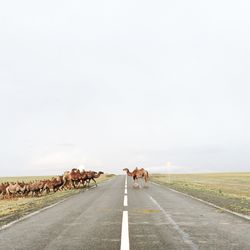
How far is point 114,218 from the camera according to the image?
1090 cm

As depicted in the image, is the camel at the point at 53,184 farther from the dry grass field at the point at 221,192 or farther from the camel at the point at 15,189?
the dry grass field at the point at 221,192

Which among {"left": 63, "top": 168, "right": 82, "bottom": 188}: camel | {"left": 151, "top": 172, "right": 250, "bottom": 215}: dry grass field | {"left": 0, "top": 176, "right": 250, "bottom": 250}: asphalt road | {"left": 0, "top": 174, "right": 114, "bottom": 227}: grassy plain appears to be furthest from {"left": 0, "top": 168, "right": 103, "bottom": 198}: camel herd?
{"left": 0, "top": 176, "right": 250, "bottom": 250}: asphalt road

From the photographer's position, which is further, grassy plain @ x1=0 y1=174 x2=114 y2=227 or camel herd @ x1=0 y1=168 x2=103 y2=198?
camel herd @ x1=0 y1=168 x2=103 y2=198

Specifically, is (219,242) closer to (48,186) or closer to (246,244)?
(246,244)

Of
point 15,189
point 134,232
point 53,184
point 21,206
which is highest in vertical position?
point 53,184

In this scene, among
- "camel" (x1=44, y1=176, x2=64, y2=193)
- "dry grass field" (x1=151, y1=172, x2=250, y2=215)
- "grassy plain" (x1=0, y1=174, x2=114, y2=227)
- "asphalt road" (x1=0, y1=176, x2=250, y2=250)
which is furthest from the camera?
"camel" (x1=44, y1=176, x2=64, y2=193)

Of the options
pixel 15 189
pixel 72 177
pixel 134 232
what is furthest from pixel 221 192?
pixel 134 232

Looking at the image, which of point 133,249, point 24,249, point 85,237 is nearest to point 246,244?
point 133,249

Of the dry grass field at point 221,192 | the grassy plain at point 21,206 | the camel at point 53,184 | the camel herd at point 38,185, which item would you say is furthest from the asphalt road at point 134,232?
the camel at point 53,184

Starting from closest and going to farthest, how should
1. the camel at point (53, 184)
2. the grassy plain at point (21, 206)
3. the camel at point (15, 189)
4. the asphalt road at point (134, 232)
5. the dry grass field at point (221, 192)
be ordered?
the asphalt road at point (134, 232) → the grassy plain at point (21, 206) → the dry grass field at point (221, 192) → the camel at point (15, 189) → the camel at point (53, 184)

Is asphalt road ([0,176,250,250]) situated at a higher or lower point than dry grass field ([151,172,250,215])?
lower

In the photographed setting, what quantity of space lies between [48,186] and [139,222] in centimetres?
2147

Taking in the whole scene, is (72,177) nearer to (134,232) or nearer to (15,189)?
(15,189)

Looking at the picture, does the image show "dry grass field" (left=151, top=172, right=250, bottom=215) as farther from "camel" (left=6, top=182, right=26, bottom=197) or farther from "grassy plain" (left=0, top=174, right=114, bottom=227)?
"camel" (left=6, top=182, right=26, bottom=197)
